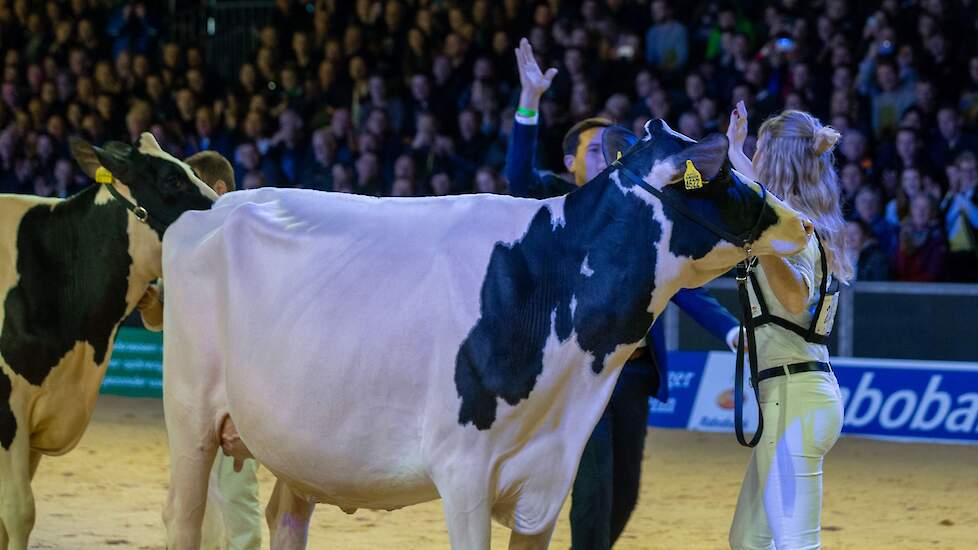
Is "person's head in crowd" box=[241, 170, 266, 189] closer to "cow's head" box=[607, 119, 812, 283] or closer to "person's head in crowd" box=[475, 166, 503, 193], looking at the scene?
"person's head in crowd" box=[475, 166, 503, 193]

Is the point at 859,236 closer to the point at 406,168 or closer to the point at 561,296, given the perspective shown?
the point at 406,168

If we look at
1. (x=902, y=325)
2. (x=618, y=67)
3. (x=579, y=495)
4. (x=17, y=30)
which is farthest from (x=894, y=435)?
(x=17, y=30)

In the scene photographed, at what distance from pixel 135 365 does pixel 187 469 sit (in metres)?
8.22

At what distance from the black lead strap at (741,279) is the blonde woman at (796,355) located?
0.07 meters

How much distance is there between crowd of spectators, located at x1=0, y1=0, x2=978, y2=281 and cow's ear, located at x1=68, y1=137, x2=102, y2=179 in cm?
665

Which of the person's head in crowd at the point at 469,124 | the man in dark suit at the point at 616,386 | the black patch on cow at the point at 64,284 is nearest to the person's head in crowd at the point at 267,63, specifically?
the person's head in crowd at the point at 469,124

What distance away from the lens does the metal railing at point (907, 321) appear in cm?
991

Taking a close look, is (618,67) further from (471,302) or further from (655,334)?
(471,302)

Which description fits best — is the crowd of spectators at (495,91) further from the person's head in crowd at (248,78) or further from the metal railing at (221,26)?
the metal railing at (221,26)

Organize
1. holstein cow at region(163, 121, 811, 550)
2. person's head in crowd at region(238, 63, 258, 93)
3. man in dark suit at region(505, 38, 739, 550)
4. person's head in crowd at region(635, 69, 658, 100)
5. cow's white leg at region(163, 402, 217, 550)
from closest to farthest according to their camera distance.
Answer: holstein cow at region(163, 121, 811, 550), cow's white leg at region(163, 402, 217, 550), man in dark suit at region(505, 38, 739, 550), person's head in crowd at region(635, 69, 658, 100), person's head in crowd at region(238, 63, 258, 93)

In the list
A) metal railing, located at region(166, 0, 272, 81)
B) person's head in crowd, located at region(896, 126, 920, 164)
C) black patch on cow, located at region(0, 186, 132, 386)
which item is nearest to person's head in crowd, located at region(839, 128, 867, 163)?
person's head in crowd, located at region(896, 126, 920, 164)

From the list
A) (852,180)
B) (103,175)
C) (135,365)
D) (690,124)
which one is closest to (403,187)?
(690,124)

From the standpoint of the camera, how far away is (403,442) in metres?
3.48

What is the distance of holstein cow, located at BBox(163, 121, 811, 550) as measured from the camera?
11.1 feet
